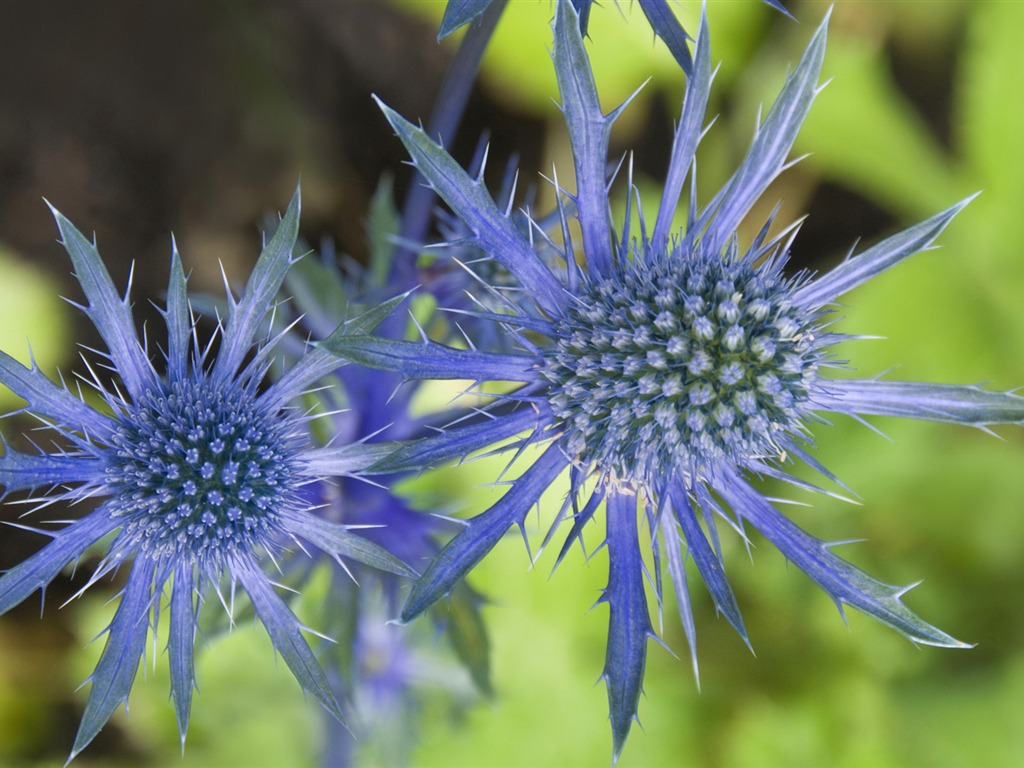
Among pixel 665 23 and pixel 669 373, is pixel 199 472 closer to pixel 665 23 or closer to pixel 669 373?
pixel 669 373

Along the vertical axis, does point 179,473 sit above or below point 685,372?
below

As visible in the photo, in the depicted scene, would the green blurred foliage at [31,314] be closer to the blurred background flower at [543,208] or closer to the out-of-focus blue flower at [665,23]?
the blurred background flower at [543,208]

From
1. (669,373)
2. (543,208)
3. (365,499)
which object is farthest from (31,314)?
(669,373)

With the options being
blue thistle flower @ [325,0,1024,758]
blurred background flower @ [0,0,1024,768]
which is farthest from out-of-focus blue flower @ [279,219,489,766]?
blurred background flower @ [0,0,1024,768]

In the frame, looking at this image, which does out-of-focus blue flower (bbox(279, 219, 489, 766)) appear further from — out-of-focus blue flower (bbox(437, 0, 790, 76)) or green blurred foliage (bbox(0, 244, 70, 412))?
green blurred foliage (bbox(0, 244, 70, 412))

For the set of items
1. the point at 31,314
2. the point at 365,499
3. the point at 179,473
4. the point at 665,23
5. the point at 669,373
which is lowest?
the point at 31,314

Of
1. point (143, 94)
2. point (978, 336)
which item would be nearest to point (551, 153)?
point (143, 94)

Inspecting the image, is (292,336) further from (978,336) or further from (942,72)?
(942,72)
